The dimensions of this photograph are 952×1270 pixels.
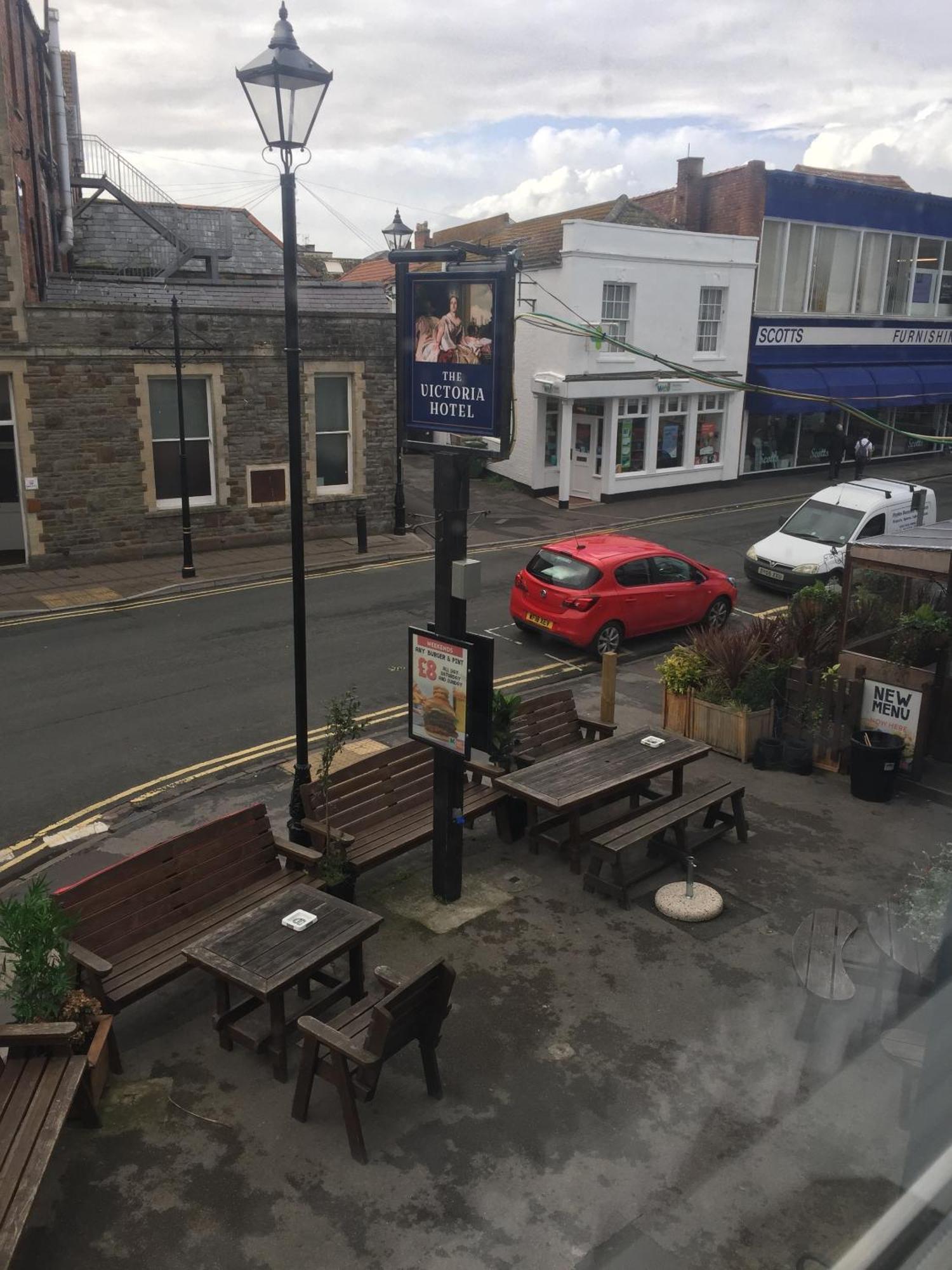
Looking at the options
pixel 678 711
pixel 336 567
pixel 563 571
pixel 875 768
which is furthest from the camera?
pixel 336 567

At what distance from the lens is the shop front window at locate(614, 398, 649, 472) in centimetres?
2914

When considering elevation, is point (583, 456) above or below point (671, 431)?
below

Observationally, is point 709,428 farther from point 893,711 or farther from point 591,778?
point 591,778

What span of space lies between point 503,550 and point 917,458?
23660 millimetres

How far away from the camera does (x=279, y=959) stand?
6.32 meters

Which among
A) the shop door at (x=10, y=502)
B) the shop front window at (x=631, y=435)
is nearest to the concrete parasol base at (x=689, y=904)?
the shop door at (x=10, y=502)

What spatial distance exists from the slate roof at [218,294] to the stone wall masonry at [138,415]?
0.55m

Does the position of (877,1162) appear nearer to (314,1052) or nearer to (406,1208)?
(406,1208)

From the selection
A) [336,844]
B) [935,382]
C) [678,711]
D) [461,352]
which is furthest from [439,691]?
[935,382]

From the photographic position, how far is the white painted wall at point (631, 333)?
1070 inches

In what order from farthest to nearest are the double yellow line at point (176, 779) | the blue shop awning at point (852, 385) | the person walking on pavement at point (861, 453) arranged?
the blue shop awning at point (852, 385), the person walking on pavement at point (861, 453), the double yellow line at point (176, 779)

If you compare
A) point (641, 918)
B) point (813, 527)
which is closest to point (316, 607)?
point (813, 527)

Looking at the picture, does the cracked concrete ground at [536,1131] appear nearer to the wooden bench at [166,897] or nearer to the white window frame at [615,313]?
the wooden bench at [166,897]

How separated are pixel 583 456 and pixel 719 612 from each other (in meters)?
13.6
